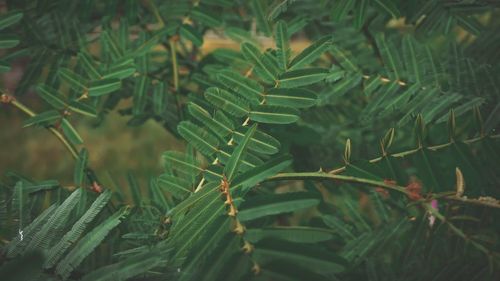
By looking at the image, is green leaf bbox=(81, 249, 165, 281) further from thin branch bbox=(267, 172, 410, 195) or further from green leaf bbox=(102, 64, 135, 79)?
green leaf bbox=(102, 64, 135, 79)

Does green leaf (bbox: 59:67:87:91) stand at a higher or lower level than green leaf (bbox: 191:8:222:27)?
lower

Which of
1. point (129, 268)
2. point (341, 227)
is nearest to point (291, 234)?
point (129, 268)

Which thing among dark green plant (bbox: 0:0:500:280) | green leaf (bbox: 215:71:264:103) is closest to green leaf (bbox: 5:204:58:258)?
dark green plant (bbox: 0:0:500:280)

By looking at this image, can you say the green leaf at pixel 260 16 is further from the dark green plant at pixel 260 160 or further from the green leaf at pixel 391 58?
the green leaf at pixel 391 58

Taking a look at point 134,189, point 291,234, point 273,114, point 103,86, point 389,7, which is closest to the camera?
point 291,234

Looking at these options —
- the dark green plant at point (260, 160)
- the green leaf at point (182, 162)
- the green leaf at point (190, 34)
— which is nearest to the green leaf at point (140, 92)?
the dark green plant at point (260, 160)

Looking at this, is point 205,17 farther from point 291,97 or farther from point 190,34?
point 291,97
